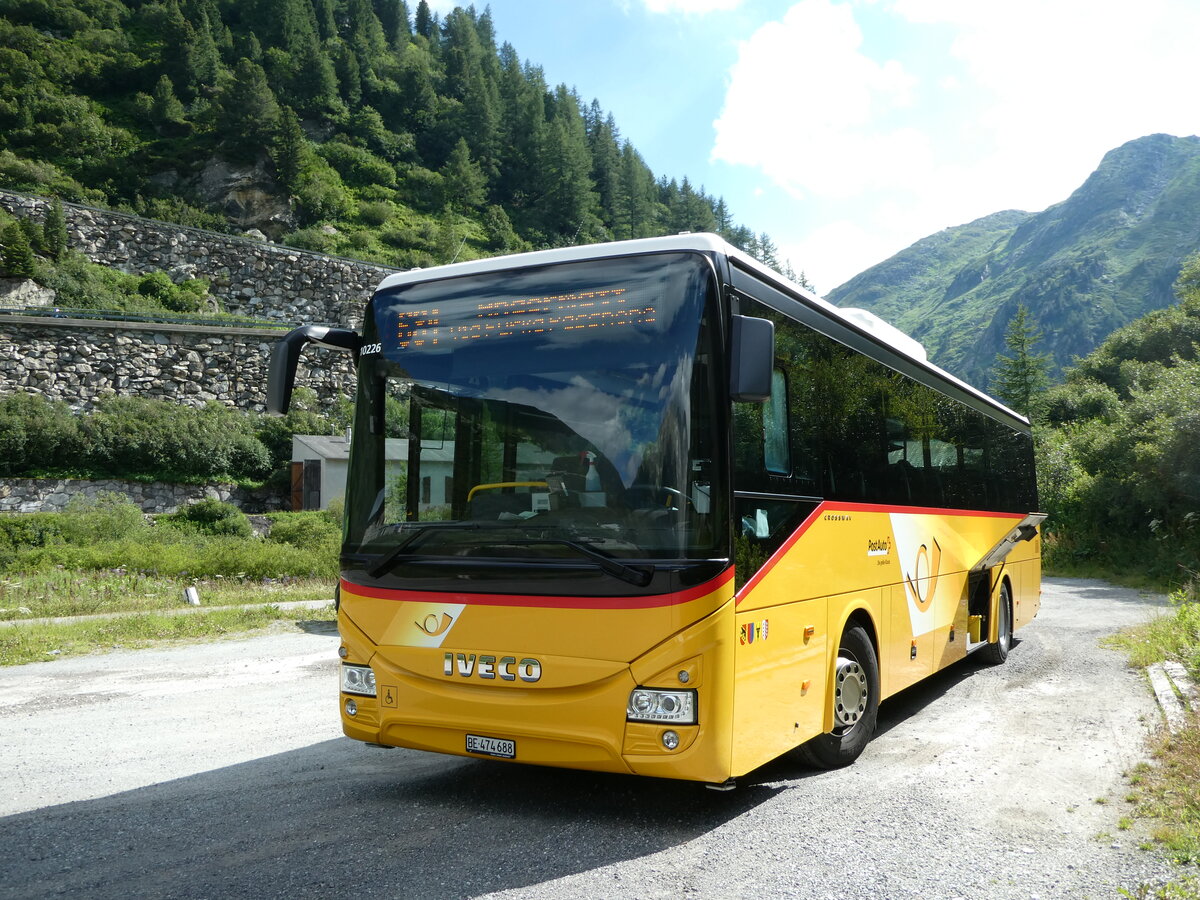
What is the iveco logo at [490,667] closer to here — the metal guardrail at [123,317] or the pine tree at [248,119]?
the metal guardrail at [123,317]

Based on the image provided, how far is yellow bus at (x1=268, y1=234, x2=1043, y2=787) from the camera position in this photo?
4.73 meters

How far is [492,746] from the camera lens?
5.05 metres

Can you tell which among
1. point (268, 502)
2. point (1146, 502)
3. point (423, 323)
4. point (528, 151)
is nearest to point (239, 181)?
point (528, 151)

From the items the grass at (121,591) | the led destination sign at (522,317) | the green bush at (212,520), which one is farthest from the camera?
the green bush at (212,520)

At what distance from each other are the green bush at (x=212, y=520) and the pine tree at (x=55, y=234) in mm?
28233

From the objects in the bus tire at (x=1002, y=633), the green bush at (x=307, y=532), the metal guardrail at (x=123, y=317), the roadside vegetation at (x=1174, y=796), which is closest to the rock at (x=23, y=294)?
the metal guardrail at (x=123, y=317)

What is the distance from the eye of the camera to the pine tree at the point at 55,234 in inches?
2130

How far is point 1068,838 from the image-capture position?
4.91 metres

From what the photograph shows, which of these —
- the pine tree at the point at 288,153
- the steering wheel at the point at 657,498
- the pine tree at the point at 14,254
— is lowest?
the steering wheel at the point at 657,498

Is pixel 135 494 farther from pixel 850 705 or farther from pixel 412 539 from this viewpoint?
pixel 850 705

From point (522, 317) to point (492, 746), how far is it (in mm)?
2384

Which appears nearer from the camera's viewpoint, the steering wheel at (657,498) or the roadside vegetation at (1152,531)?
the steering wheel at (657,498)

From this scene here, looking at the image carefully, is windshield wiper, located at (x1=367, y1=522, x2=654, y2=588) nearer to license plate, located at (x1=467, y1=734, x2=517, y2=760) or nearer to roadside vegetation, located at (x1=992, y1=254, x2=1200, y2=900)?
license plate, located at (x1=467, y1=734, x2=517, y2=760)

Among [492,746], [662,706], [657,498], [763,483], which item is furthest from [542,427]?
[492,746]
